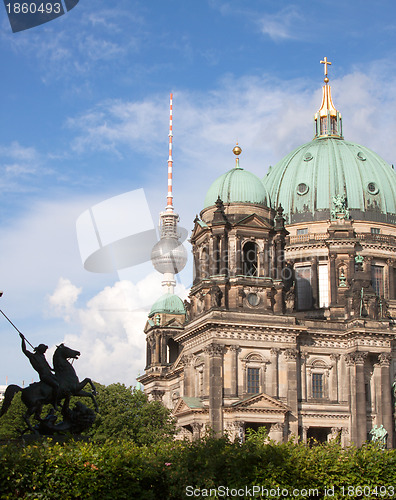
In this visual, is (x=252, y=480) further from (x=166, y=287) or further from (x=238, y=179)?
(x=166, y=287)

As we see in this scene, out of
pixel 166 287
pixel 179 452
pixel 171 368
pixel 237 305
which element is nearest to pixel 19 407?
pixel 171 368

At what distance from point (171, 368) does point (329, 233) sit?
24747 millimetres

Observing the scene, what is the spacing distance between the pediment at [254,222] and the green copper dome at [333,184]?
1637 cm

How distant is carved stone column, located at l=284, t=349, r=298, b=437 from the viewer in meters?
74.2

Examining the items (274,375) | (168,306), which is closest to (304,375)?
(274,375)

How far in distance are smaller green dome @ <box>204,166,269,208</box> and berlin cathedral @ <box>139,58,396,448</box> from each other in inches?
4.7

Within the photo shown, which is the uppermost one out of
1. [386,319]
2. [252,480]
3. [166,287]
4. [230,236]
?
[166,287]

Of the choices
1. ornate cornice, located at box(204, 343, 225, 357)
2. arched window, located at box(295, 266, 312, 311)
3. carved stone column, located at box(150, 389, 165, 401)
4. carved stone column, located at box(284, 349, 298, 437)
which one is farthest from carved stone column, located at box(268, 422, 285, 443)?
carved stone column, located at box(150, 389, 165, 401)

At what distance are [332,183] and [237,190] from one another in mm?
18328

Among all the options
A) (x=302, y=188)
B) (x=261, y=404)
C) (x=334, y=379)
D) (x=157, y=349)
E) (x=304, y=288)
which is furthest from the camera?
(x=157, y=349)

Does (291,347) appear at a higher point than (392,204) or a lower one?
lower

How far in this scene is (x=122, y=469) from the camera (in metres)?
31.5

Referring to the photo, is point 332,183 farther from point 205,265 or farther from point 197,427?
point 197,427

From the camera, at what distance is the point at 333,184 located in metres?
95.1
